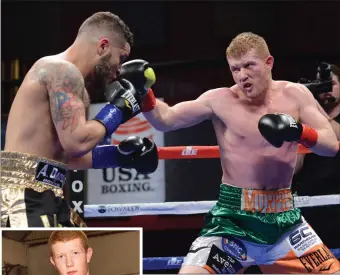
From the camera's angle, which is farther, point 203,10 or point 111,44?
point 203,10

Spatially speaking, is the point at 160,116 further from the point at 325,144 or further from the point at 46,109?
the point at 325,144

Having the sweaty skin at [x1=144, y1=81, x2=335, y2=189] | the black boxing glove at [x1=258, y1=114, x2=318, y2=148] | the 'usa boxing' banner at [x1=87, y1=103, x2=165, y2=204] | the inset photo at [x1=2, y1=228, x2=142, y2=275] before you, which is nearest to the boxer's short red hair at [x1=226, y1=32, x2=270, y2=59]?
the sweaty skin at [x1=144, y1=81, x2=335, y2=189]

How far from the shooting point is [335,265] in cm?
200

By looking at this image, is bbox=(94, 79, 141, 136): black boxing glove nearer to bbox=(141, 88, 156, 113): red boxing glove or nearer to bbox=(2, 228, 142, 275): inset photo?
bbox=(141, 88, 156, 113): red boxing glove

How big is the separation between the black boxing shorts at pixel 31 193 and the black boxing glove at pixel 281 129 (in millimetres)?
654

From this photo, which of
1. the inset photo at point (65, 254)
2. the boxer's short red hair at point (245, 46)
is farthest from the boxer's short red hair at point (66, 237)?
the boxer's short red hair at point (245, 46)

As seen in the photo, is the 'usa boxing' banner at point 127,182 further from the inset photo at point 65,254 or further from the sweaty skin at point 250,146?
the inset photo at point 65,254

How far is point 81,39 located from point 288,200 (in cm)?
88

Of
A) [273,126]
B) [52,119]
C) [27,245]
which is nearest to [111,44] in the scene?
[52,119]

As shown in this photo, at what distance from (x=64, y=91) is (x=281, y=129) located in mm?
683

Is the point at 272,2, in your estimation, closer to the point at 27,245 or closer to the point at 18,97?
the point at 18,97

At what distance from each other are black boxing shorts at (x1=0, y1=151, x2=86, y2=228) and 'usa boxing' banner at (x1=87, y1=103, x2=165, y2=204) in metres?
1.34

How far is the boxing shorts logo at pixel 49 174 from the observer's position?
6.18 feet

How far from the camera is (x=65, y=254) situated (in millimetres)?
1688
